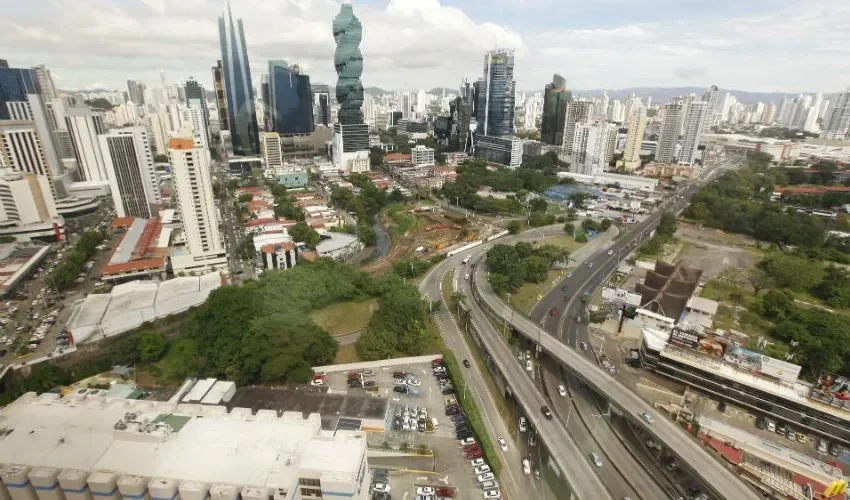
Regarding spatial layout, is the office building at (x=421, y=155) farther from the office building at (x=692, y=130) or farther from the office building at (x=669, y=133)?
the office building at (x=692, y=130)

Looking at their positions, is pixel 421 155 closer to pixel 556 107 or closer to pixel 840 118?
pixel 556 107

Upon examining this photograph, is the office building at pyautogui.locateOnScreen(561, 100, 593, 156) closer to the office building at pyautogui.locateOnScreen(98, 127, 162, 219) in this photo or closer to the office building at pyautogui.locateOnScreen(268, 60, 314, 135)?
the office building at pyautogui.locateOnScreen(268, 60, 314, 135)

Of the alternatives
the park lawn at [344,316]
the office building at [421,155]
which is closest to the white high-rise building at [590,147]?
the office building at [421,155]

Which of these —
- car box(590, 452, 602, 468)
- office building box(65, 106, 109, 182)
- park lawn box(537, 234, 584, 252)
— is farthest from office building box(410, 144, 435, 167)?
car box(590, 452, 602, 468)

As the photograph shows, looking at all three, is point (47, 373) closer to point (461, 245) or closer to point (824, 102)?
point (461, 245)

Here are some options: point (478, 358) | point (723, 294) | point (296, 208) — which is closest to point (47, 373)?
point (478, 358)

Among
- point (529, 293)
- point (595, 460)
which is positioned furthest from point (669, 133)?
point (595, 460)
